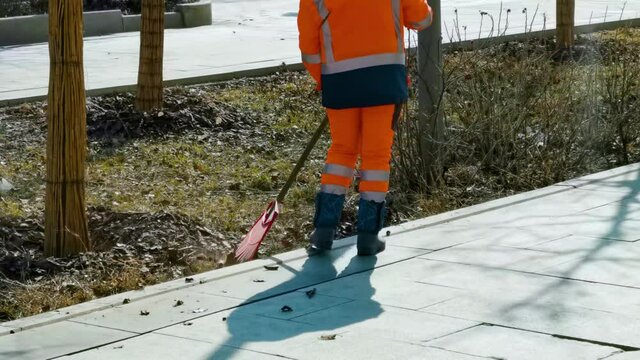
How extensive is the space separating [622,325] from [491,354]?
0.69 meters

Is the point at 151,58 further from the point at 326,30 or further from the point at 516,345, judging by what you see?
the point at 516,345

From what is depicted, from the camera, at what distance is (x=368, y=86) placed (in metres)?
6.51

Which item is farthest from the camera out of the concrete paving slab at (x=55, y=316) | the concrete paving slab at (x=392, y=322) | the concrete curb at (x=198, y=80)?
the concrete curb at (x=198, y=80)

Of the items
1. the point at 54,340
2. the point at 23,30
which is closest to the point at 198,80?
the point at 23,30

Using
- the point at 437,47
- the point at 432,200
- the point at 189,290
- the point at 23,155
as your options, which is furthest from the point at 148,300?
the point at 23,155

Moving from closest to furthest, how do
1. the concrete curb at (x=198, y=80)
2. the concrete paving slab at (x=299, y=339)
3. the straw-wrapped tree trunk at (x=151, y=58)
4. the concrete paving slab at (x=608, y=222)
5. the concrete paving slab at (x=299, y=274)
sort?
the concrete paving slab at (x=299, y=339) < the concrete paving slab at (x=299, y=274) < the concrete paving slab at (x=608, y=222) < the straw-wrapped tree trunk at (x=151, y=58) < the concrete curb at (x=198, y=80)

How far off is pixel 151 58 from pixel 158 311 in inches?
210

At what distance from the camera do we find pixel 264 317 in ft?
18.1

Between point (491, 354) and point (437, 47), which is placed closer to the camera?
point (491, 354)

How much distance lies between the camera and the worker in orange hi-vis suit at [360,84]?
6.49m

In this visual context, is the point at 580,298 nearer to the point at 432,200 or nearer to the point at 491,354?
the point at 491,354

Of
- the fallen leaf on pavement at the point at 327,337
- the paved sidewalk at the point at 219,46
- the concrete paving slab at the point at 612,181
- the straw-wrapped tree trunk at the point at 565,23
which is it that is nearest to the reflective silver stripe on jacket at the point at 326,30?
the fallen leaf on pavement at the point at 327,337

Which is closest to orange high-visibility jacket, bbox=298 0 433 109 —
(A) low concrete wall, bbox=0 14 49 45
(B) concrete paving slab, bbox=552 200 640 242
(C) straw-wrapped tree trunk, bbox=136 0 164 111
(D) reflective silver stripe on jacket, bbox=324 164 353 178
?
(D) reflective silver stripe on jacket, bbox=324 164 353 178

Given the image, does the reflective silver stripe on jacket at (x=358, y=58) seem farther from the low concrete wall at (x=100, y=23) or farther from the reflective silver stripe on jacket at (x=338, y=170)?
the low concrete wall at (x=100, y=23)
